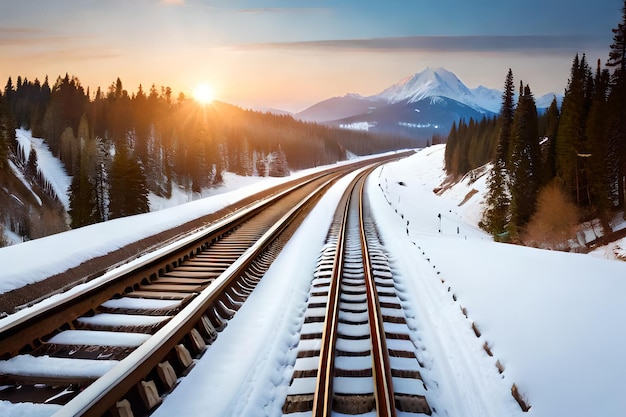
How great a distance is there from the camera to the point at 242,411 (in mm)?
4332

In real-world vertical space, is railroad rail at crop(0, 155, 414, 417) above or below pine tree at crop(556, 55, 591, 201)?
below

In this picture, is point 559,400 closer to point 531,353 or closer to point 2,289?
point 531,353

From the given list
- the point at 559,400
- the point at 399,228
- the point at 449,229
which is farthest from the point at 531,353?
the point at 449,229

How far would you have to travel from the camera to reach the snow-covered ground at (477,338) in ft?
15.1

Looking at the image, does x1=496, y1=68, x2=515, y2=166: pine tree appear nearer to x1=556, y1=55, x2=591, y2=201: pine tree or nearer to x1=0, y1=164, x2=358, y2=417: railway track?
x1=556, y1=55, x2=591, y2=201: pine tree

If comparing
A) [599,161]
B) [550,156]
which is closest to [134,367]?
[599,161]

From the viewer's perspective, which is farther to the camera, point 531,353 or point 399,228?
point 399,228

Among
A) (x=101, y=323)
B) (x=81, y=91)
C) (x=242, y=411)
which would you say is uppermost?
(x=81, y=91)

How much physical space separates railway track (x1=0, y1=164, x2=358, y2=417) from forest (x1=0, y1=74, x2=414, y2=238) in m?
39.8

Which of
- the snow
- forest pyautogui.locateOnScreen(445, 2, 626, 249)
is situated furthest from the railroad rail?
the snow

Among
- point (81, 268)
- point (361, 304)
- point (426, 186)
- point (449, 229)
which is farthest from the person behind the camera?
point (426, 186)

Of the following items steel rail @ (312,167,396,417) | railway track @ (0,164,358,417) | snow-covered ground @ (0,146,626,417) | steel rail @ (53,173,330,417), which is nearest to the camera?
steel rail @ (53,173,330,417)

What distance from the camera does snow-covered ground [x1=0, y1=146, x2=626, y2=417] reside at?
4.60m

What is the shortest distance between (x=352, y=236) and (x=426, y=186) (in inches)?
2614
